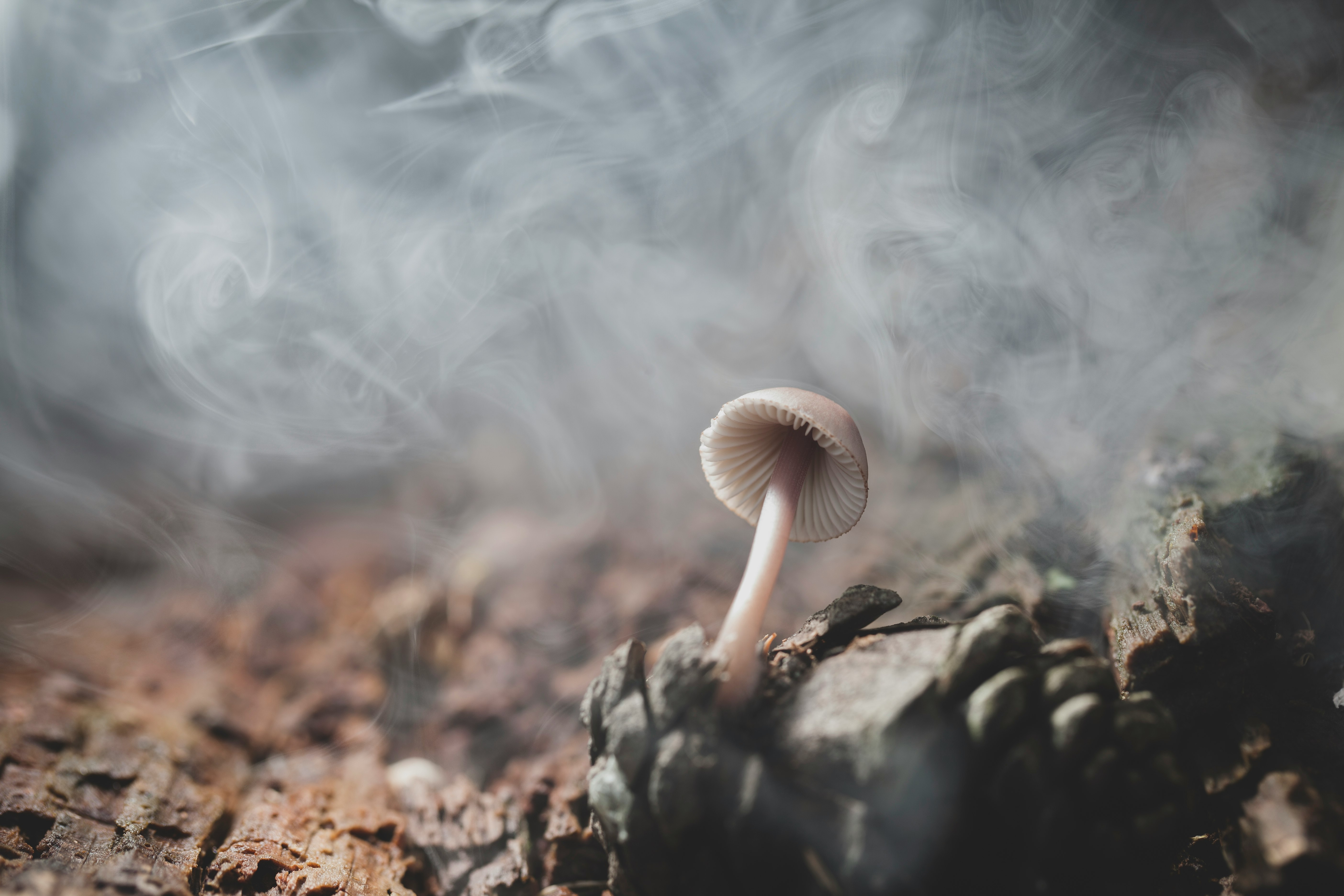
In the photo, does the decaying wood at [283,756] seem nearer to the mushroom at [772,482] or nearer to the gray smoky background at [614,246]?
the gray smoky background at [614,246]

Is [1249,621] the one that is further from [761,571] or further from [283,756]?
[283,756]

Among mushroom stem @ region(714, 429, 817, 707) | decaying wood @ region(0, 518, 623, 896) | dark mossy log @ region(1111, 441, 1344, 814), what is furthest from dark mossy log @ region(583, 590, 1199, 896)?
decaying wood @ region(0, 518, 623, 896)

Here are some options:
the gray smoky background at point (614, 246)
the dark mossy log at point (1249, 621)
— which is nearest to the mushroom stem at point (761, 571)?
the dark mossy log at point (1249, 621)

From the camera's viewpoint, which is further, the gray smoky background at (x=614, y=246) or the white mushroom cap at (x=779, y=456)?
the gray smoky background at (x=614, y=246)

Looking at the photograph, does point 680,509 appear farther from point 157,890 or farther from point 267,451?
point 267,451

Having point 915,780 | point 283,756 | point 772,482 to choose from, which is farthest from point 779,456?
point 283,756

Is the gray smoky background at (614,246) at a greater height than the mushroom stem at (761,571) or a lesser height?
greater
